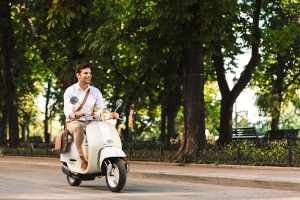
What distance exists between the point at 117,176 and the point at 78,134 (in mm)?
1027

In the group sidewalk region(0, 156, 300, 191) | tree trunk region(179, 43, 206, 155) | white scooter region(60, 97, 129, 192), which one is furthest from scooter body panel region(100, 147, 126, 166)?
tree trunk region(179, 43, 206, 155)

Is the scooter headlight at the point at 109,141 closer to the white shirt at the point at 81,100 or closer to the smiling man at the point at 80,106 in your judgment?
the smiling man at the point at 80,106

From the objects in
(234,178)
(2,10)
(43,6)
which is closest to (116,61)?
(2,10)

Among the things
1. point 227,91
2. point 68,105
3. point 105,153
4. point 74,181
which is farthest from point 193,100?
point 105,153

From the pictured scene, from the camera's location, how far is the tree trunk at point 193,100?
19.2m

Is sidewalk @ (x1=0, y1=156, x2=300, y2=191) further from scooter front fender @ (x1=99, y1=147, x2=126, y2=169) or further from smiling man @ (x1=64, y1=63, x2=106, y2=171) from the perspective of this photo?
smiling man @ (x1=64, y1=63, x2=106, y2=171)

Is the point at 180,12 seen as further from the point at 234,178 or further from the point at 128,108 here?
the point at 128,108

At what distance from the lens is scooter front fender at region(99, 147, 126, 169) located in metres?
10.5

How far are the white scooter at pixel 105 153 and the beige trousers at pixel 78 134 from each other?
78 millimetres

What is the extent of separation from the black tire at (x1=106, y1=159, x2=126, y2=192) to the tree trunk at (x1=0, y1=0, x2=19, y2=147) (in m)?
20.8

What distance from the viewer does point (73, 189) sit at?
11.5 metres

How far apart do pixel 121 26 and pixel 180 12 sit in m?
2.40

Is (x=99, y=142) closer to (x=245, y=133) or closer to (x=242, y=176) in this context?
(x=242, y=176)

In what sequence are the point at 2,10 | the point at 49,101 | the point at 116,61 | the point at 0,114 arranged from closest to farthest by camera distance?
the point at 2,10
the point at 116,61
the point at 0,114
the point at 49,101
